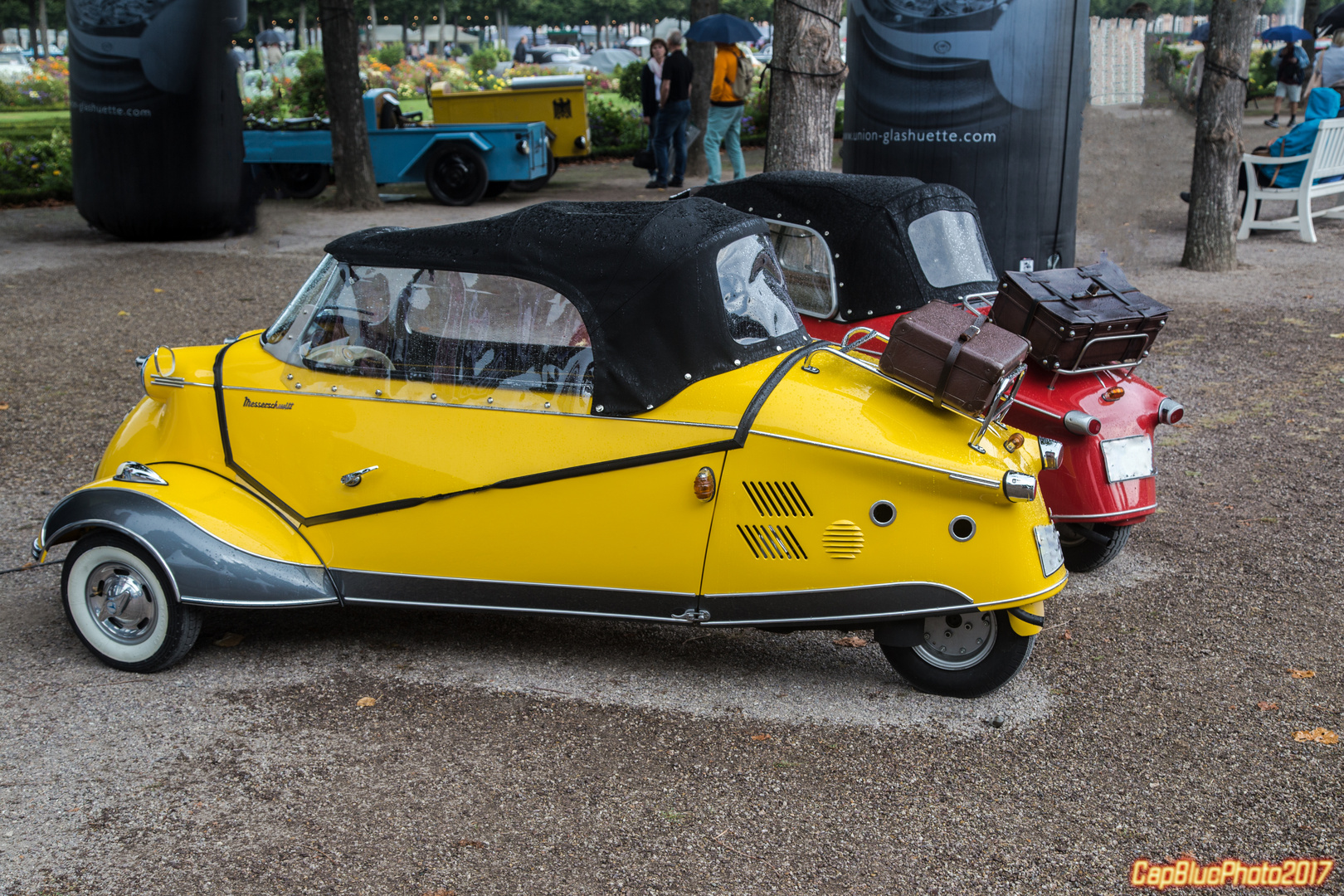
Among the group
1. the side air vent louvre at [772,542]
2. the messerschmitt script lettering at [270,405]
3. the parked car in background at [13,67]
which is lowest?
the side air vent louvre at [772,542]

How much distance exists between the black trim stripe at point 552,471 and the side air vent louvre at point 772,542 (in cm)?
28

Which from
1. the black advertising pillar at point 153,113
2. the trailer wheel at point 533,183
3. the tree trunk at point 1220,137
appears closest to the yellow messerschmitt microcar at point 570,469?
the tree trunk at point 1220,137

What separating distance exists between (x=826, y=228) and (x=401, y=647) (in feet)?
9.92

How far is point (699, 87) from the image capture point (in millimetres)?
Answer: 18203

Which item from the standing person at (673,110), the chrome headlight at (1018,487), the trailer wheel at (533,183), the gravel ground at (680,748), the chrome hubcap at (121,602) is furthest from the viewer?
the trailer wheel at (533,183)

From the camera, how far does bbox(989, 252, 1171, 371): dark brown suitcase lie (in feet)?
14.6

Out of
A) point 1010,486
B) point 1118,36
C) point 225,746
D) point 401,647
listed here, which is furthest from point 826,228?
point 1118,36

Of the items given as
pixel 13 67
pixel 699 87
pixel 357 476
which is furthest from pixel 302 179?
pixel 13 67

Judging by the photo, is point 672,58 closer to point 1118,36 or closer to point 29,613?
point 1118,36

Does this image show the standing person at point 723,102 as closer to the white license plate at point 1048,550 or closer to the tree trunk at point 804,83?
the tree trunk at point 804,83

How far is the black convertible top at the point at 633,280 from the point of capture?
3830 mm

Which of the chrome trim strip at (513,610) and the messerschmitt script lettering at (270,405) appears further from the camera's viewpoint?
the messerschmitt script lettering at (270,405)

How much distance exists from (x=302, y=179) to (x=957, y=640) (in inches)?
572

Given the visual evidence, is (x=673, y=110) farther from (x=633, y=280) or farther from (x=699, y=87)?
(x=633, y=280)
